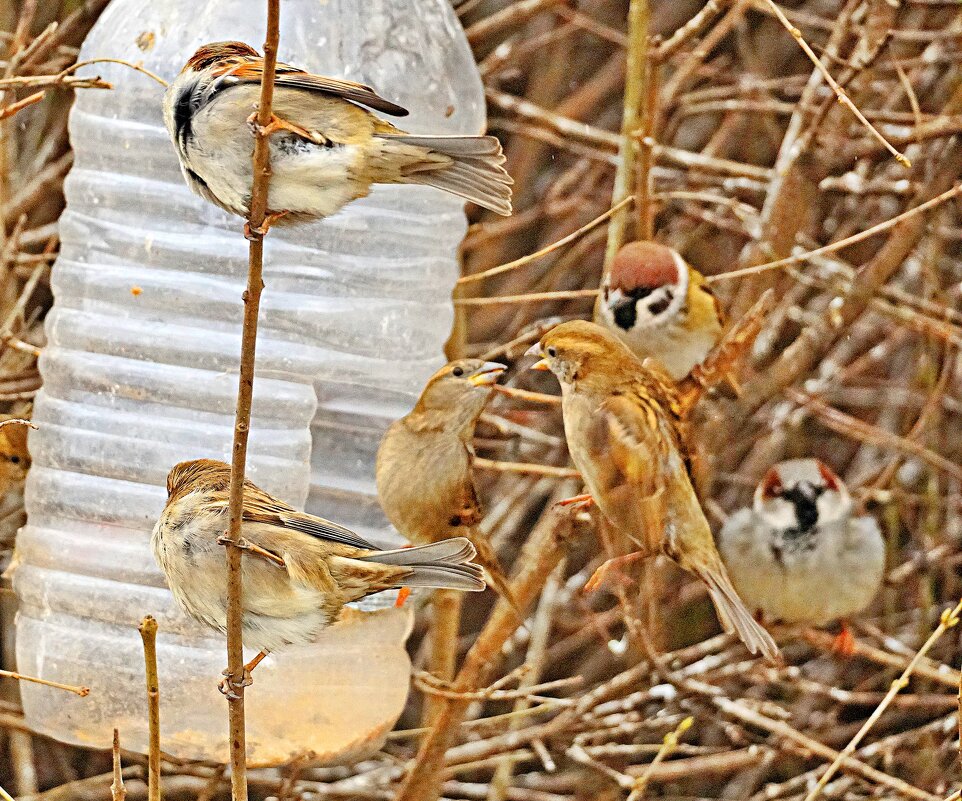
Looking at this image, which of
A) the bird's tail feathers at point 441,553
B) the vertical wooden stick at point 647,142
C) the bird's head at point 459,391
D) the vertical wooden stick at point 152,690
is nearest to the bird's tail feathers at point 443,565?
the bird's tail feathers at point 441,553

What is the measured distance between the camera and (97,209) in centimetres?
346

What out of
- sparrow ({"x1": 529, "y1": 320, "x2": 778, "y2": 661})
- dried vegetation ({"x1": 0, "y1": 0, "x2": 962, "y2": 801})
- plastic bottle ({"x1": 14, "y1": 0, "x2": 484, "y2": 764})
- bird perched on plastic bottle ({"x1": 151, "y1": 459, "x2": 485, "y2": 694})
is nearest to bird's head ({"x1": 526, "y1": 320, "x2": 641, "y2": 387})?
sparrow ({"x1": 529, "y1": 320, "x2": 778, "y2": 661})

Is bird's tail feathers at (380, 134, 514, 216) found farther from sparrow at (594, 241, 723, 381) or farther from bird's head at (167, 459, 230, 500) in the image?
sparrow at (594, 241, 723, 381)

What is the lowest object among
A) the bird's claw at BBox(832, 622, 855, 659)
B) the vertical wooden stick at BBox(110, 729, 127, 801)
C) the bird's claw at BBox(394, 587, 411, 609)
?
the bird's claw at BBox(832, 622, 855, 659)

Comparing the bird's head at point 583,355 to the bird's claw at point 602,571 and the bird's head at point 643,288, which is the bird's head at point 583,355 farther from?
the bird's head at point 643,288

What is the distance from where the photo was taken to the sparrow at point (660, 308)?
11.0ft

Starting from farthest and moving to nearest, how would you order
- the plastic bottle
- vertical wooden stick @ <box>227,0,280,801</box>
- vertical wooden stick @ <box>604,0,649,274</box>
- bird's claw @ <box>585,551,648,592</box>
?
1. vertical wooden stick @ <box>604,0,649,274</box>
2. the plastic bottle
3. bird's claw @ <box>585,551,648,592</box>
4. vertical wooden stick @ <box>227,0,280,801</box>

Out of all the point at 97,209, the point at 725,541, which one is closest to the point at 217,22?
the point at 97,209

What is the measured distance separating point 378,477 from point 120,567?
67 centimetres

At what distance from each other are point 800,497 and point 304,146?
2.42 meters

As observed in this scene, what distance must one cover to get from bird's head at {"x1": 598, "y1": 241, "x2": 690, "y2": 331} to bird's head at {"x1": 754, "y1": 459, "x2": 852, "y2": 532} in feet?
3.13

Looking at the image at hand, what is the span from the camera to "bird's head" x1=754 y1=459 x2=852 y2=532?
13.9ft

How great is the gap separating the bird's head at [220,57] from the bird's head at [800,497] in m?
2.36

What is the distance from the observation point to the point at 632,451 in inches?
103
